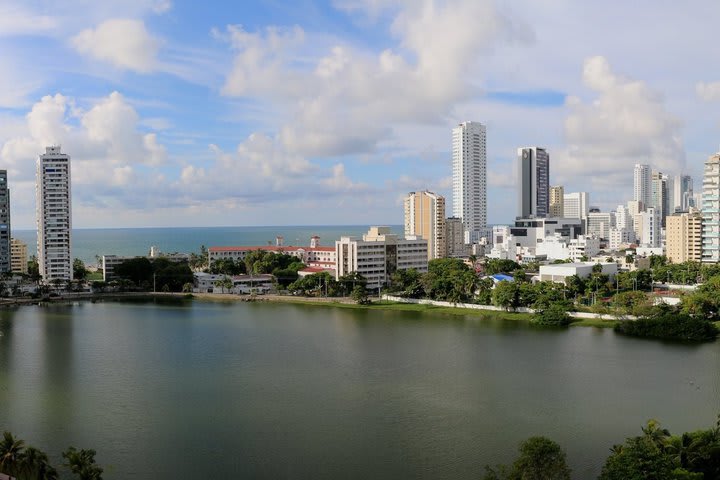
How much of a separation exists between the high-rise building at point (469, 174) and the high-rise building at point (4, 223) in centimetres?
4843

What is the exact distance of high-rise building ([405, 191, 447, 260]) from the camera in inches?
2244

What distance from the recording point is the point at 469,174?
246ft

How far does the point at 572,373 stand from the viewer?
17.5m

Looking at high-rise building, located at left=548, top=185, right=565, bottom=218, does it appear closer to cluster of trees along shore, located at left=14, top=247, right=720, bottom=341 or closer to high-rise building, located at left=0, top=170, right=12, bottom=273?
cluster of trees along shore, located at left=14, top=247, right=720, bottom=341

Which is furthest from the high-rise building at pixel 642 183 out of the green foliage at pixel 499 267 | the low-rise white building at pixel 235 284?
the low-rise white building at pixel 235 284

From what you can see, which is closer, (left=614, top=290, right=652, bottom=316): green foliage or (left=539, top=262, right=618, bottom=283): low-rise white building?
(left=614, top=290, right=652, bottom=316): green foliage

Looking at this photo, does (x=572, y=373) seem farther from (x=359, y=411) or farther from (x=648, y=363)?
(x=359, y=411)

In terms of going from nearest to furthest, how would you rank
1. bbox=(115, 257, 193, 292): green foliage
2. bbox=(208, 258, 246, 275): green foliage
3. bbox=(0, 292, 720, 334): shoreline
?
bbox=(0, 292, 720, 334): shoreline
bbox=(115, 257, 193, 292): green foliage
bbox=(208, 258, 246, 275): green foliage

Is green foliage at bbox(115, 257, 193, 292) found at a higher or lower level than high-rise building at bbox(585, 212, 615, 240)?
lower

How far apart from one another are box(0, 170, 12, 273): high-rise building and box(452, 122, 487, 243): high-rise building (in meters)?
48.4

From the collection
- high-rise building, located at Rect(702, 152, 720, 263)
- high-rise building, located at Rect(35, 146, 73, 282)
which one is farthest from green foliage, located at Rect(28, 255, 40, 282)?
high-rise building, located at Rect(702, 152, 720, 263)

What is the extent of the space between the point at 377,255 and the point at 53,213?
20.7m

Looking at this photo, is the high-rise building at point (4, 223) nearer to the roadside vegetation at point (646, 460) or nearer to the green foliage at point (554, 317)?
the green foliage at point (554, 317)

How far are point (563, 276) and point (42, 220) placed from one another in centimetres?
3201
